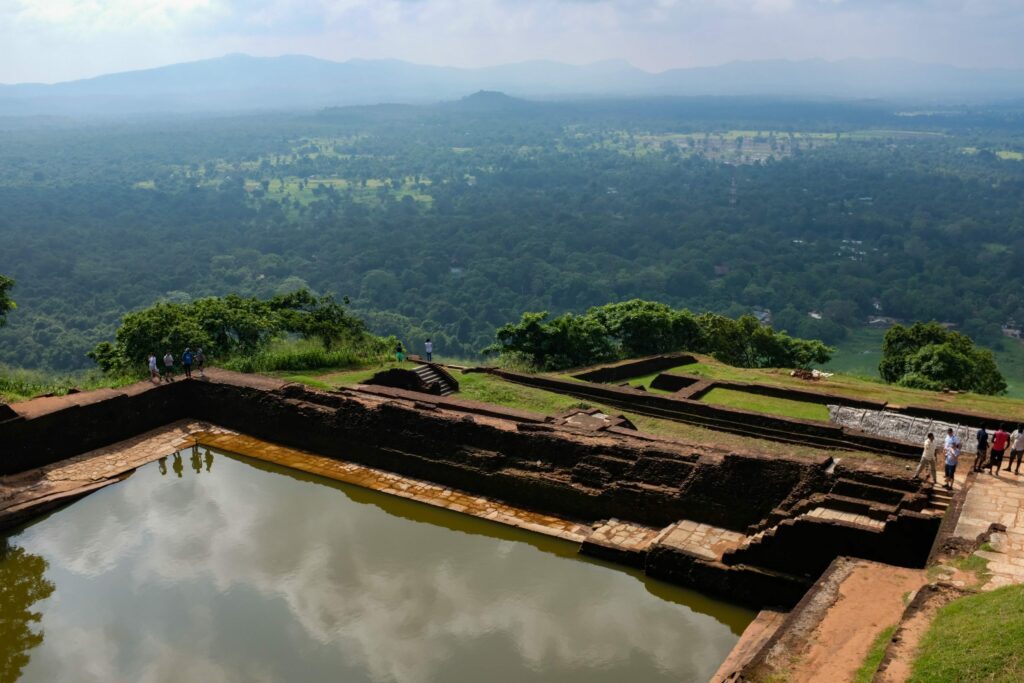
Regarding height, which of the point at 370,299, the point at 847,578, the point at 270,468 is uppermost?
the point at 847,578

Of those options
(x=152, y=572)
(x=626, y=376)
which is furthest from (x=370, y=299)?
(x=152, y=572)

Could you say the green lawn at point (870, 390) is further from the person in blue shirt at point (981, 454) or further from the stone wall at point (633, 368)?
the person in blue shirt at point (981, 454)

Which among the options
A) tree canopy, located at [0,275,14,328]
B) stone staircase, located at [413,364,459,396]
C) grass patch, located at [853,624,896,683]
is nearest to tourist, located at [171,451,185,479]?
stone staircase, located at [413,364,459,396]

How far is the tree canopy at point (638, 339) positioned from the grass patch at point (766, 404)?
233 inches

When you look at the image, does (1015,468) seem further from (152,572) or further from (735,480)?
(152,572)

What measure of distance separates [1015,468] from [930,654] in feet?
20.3

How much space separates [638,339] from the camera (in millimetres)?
26734

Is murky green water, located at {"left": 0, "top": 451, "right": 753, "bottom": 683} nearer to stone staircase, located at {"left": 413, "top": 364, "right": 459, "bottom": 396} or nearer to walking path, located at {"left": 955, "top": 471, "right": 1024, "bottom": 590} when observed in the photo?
walking path, located at {"left": 955, "top": 471, "right": 1024, "bottom": 590}

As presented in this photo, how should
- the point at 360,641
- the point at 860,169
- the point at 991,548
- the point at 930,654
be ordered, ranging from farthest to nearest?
the point at 860,169, the point at 360,641, the point at 991,548, the point at 930,654

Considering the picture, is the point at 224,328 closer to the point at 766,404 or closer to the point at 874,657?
the point at 766,404

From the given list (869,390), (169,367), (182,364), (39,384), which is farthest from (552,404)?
(39,384)

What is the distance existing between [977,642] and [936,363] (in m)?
18.5

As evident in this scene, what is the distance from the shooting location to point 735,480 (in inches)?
505

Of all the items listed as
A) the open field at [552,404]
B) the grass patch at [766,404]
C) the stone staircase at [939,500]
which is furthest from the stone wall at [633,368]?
the stone staircase at [939,500]
